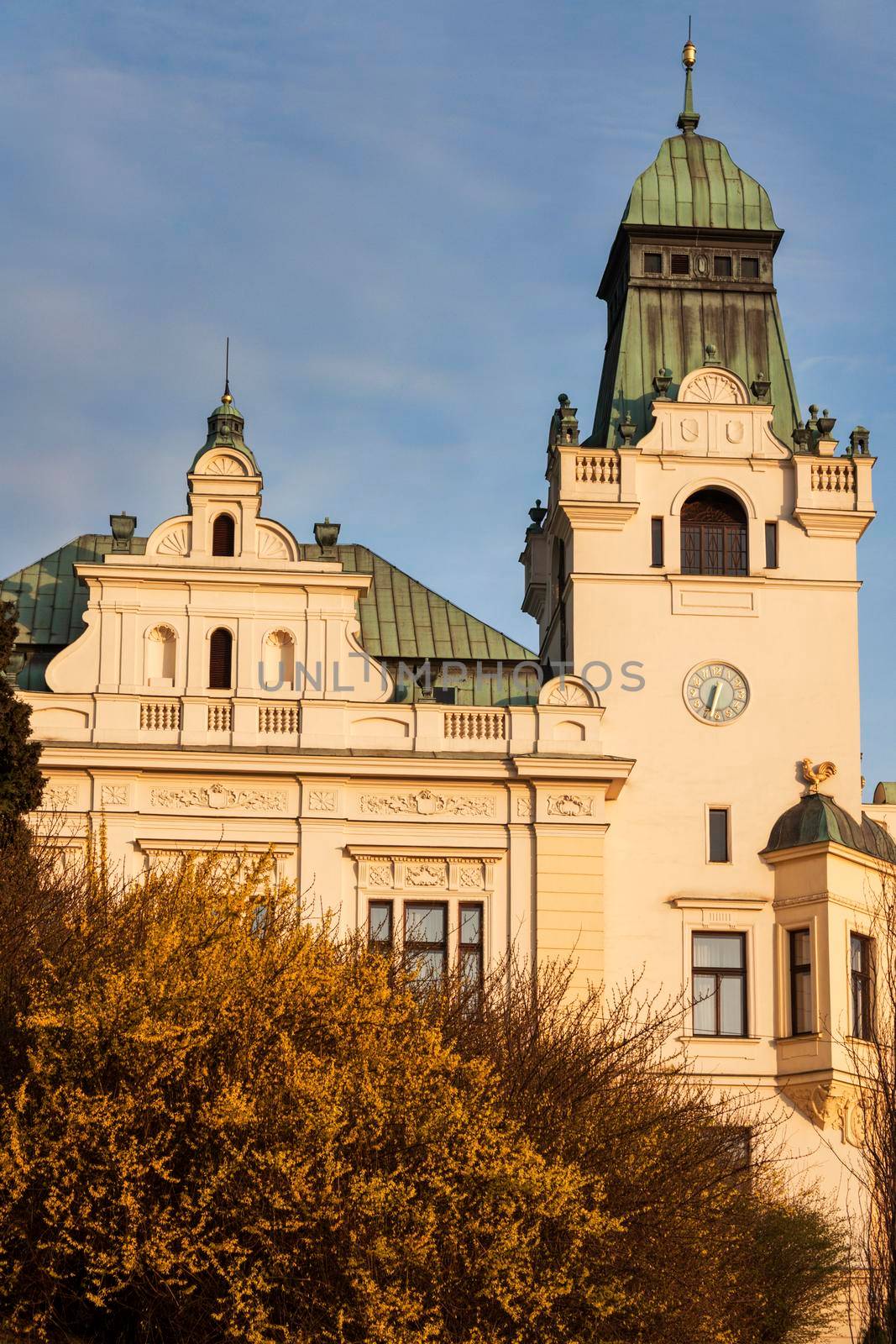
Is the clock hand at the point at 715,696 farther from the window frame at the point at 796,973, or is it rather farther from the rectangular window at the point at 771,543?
the window frame at the point at 796,973

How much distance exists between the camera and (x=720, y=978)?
4550cm

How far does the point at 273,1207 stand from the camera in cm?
2692

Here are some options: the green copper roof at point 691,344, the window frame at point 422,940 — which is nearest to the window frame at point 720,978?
the window frame at point 422,940

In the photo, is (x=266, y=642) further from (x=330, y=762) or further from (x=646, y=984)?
(x=646, y=984)

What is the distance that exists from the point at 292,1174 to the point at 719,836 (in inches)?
822

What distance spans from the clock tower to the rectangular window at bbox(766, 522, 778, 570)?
0.16 feet

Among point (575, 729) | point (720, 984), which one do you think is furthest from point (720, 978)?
point (575, 729)

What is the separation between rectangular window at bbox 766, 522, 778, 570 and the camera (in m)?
48.1

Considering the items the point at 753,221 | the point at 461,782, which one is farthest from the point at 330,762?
the point at 753,221

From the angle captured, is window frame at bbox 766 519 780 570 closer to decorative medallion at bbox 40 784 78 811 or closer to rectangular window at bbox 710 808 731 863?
rectangular window at bbox 710 808 731 863

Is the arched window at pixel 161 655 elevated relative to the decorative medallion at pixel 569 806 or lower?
elevated

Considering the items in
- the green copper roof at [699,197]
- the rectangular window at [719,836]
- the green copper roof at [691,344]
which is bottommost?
the rectangular window at [719,836]

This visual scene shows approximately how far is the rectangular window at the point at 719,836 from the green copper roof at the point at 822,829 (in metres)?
0.84

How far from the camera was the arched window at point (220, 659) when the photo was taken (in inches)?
1828
